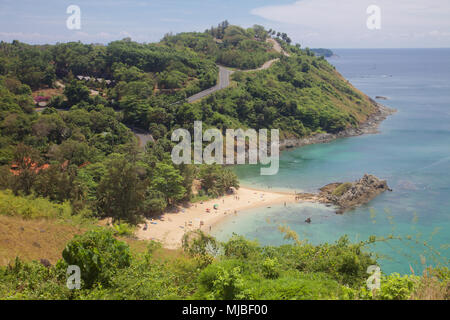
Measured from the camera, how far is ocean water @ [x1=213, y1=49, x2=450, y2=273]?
974 inches

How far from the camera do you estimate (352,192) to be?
3225 centimetres

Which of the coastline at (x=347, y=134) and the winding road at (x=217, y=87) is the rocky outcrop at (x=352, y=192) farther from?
the winding road at (x=217, y=87)

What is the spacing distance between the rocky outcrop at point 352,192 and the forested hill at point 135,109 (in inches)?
387

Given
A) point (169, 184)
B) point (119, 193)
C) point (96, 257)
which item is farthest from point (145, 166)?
point (96, 257)

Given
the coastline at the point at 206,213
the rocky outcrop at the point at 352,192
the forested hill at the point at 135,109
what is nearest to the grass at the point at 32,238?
the forested hill at the point at 135,109

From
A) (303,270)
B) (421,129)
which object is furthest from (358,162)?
(303,270)

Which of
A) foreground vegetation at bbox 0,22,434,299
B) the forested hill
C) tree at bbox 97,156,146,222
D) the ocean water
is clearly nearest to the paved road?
the forested hill

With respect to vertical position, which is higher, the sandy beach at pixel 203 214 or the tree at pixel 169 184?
the tree at pixel 169 184

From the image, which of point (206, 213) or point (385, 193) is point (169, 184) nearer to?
point (206, 213)

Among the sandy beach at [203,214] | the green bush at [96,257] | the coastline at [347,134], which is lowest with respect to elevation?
the sandy beach at [203,214]

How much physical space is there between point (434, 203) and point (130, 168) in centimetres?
2725

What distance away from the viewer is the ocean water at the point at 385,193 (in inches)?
974

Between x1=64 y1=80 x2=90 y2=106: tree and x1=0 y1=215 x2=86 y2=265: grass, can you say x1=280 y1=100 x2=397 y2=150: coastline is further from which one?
x1=0 y1=215 x2=86 y2=265: grass
